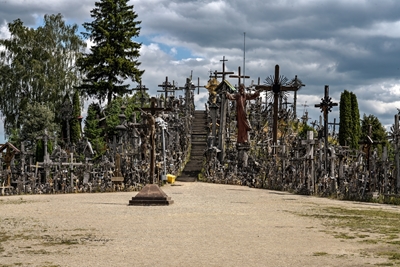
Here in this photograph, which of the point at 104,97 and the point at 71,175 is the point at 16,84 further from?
the point at 71,175

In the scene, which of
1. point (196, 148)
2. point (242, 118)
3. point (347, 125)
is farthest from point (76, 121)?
point (347, 125)

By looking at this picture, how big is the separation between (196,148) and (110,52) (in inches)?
572

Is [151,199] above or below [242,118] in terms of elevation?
below

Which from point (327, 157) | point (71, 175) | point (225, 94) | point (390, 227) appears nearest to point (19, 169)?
point (71, 175)

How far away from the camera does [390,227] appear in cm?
1602

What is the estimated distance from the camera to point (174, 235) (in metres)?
14.4

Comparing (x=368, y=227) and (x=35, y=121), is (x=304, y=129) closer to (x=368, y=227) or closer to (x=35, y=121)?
(x=35, y=121)

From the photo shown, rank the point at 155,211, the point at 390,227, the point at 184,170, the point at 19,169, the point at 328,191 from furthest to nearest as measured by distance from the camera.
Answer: the point at 184,170, the point at 19,169, the point at 328,191, the point at 155,211, the point at 390,227

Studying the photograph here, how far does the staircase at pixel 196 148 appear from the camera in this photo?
35062 mm

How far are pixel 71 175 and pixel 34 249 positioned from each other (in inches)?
692

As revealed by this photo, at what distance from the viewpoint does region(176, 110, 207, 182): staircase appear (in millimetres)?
35062

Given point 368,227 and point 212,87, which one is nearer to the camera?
point 368,227

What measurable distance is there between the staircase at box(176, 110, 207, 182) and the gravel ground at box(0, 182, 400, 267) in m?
11.3

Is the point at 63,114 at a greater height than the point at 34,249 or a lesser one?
greater
